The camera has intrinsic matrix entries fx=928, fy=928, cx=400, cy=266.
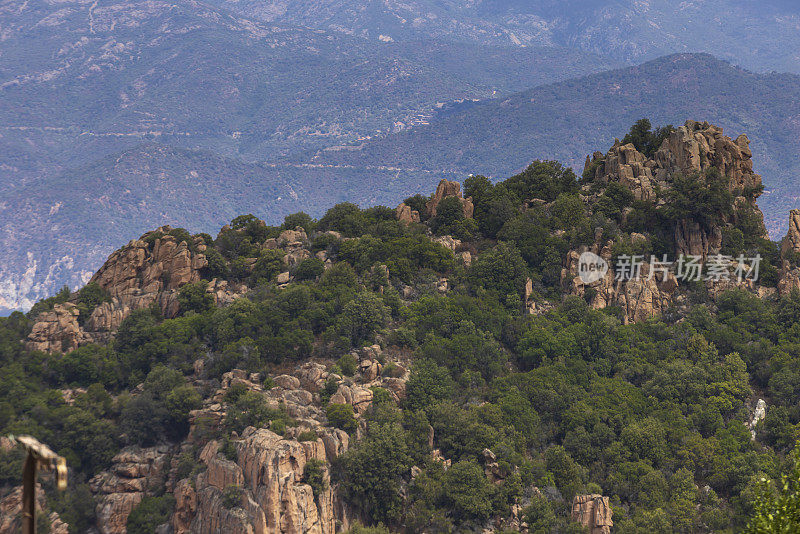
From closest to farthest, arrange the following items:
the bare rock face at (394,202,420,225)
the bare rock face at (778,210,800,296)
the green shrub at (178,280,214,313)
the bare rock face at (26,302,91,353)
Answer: the bare rock face at (26,302,91,353) → the green shrub at (178,280,214,313) → the bare rock face at (778,210,800,296) → the bare rock face at (394,202,420,225)

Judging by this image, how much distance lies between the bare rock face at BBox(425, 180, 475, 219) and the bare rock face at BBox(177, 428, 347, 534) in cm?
3688

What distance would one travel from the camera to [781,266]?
7706 cm

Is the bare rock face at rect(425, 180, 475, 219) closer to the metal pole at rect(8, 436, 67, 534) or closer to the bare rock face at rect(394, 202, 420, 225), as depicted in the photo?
the bare rock face at rect(394, 202, 420, 225)

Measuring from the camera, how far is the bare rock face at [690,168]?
78.1 meters

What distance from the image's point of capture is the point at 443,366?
6556cm

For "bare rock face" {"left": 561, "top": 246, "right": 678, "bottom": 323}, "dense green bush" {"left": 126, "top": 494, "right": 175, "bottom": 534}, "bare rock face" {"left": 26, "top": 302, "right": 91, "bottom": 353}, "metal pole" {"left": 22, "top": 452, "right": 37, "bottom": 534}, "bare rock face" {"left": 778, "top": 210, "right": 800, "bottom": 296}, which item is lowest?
"dense green bush" {"left": 126, "top": 494, "right": 175, "bottom": 534}

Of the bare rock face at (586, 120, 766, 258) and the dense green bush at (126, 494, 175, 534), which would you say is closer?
the dense green bush at (126, 494, 175, 534)

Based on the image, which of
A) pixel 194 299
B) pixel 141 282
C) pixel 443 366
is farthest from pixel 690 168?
pixel 141 282

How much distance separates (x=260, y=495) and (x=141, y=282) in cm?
2752

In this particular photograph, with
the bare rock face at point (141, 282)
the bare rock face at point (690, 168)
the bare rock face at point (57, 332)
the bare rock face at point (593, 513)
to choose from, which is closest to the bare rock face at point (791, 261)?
the bare rock face at point (690, 168)

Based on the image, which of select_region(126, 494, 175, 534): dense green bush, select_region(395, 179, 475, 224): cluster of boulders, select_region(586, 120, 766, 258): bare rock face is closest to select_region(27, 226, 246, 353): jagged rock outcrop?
select_region(126, 494, 175, 534): dense green bush

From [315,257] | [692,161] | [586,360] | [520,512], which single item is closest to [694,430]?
[586,360]

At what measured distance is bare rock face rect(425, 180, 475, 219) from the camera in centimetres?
8500

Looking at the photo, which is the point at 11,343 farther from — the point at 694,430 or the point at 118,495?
the point at 694,430
